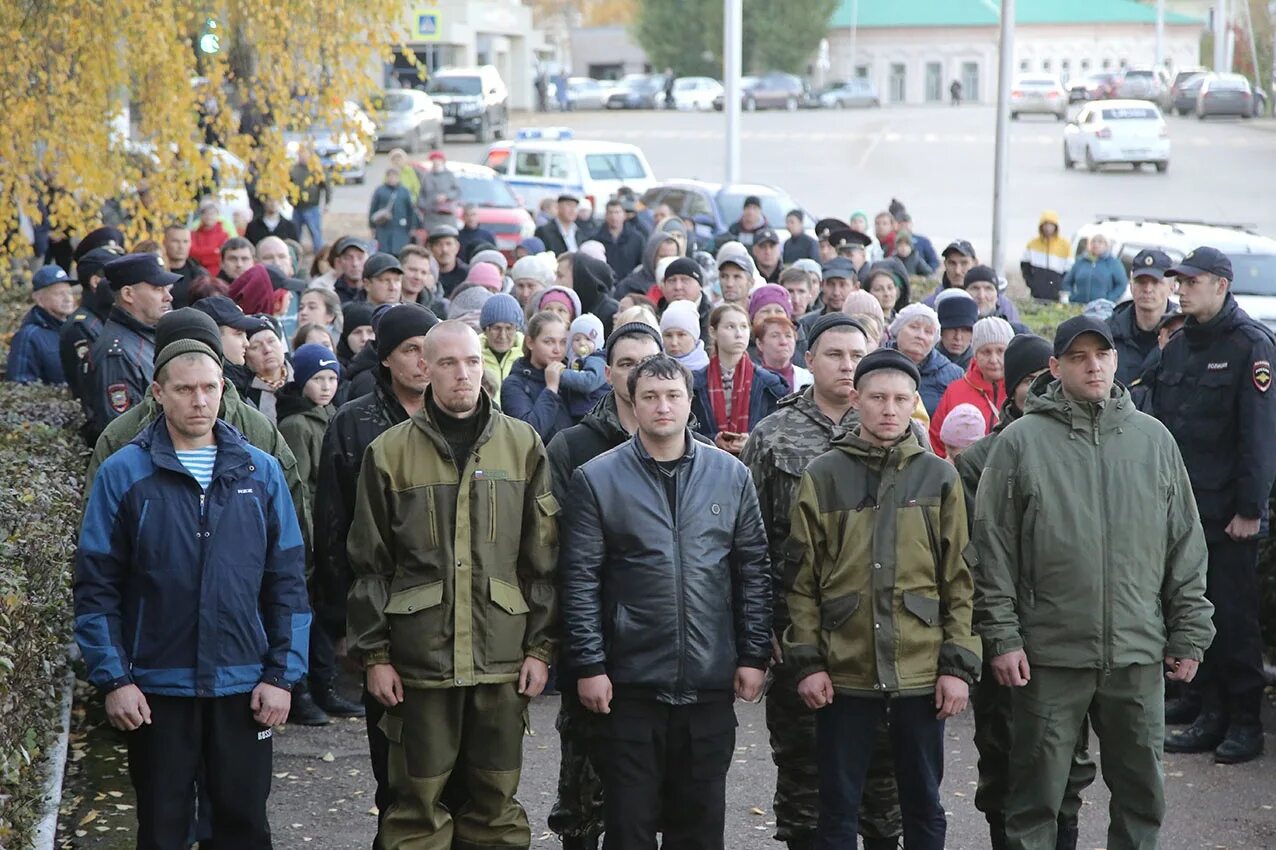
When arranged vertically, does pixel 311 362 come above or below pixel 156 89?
below

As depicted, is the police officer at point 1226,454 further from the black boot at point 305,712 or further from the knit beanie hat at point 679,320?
the black boot at point 305,712

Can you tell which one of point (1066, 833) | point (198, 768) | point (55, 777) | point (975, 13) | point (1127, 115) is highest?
point (975, 13)

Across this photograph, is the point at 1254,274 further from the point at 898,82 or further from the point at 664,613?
the point at 898,82

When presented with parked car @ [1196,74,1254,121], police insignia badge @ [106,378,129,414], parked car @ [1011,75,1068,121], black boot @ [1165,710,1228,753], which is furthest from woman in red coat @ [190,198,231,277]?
parked car @ [1196,74,1254,121]

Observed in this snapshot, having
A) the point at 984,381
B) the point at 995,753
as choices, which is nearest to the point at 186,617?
the point at 995,753

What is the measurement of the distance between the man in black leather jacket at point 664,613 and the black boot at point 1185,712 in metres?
3.46

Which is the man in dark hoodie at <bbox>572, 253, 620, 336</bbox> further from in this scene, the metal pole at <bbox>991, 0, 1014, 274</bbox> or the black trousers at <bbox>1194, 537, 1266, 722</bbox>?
the metal pole at <bbox>991, 0, 1014, 274</bbox>

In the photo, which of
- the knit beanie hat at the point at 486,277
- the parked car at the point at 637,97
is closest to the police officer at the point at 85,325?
the knit beanie hat at the point at 486,277

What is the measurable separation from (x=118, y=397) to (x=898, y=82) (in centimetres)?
9740

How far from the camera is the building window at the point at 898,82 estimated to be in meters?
100

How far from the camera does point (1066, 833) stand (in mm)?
6199

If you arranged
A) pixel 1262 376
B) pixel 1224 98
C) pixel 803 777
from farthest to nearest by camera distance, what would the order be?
pixel 1224 98, pixel 1262 376, pixel 803 777

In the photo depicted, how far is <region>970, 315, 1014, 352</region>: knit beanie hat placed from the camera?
848 cm

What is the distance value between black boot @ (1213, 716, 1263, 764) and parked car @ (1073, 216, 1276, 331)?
966 cm
